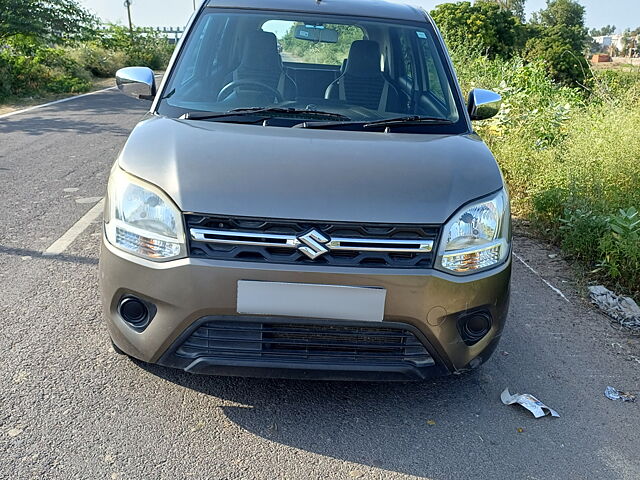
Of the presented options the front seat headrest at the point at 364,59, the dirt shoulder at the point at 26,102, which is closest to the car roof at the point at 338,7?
the front seat headrest at the point at 364,59

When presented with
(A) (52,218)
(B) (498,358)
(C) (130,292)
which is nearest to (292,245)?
(C) (130,292)

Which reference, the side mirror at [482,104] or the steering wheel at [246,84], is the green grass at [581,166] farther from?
the steering wheel at [246,84]

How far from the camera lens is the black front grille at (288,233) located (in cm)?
259

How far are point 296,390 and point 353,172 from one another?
3.50ft

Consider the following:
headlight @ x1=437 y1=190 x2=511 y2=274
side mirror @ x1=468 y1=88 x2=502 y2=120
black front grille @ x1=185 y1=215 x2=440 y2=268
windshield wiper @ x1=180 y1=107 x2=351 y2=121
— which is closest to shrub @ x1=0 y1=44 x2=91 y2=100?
windshield wiper @ x1=180 y1=107 x2=351 y2=121

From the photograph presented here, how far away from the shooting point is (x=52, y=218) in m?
5.49

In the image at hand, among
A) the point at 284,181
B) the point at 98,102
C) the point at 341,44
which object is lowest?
the point at 98,102

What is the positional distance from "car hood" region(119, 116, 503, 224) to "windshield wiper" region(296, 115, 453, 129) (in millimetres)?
107

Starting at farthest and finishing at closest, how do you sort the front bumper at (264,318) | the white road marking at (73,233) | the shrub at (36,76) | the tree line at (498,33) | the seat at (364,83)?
the tree line at (498,33) → the shrub at (36,76) → the white road marking at (73,233) → the seat at (364,83) → the front bumper at (264,318)

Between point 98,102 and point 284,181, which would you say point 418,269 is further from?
point 98,102

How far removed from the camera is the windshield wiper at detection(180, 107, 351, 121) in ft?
11.2

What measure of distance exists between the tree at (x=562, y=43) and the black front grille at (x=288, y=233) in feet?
19.5

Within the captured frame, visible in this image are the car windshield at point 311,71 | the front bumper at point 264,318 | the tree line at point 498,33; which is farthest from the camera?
the tree line at point 498,33

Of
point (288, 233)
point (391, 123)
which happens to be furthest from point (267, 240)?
point (391, 123)
